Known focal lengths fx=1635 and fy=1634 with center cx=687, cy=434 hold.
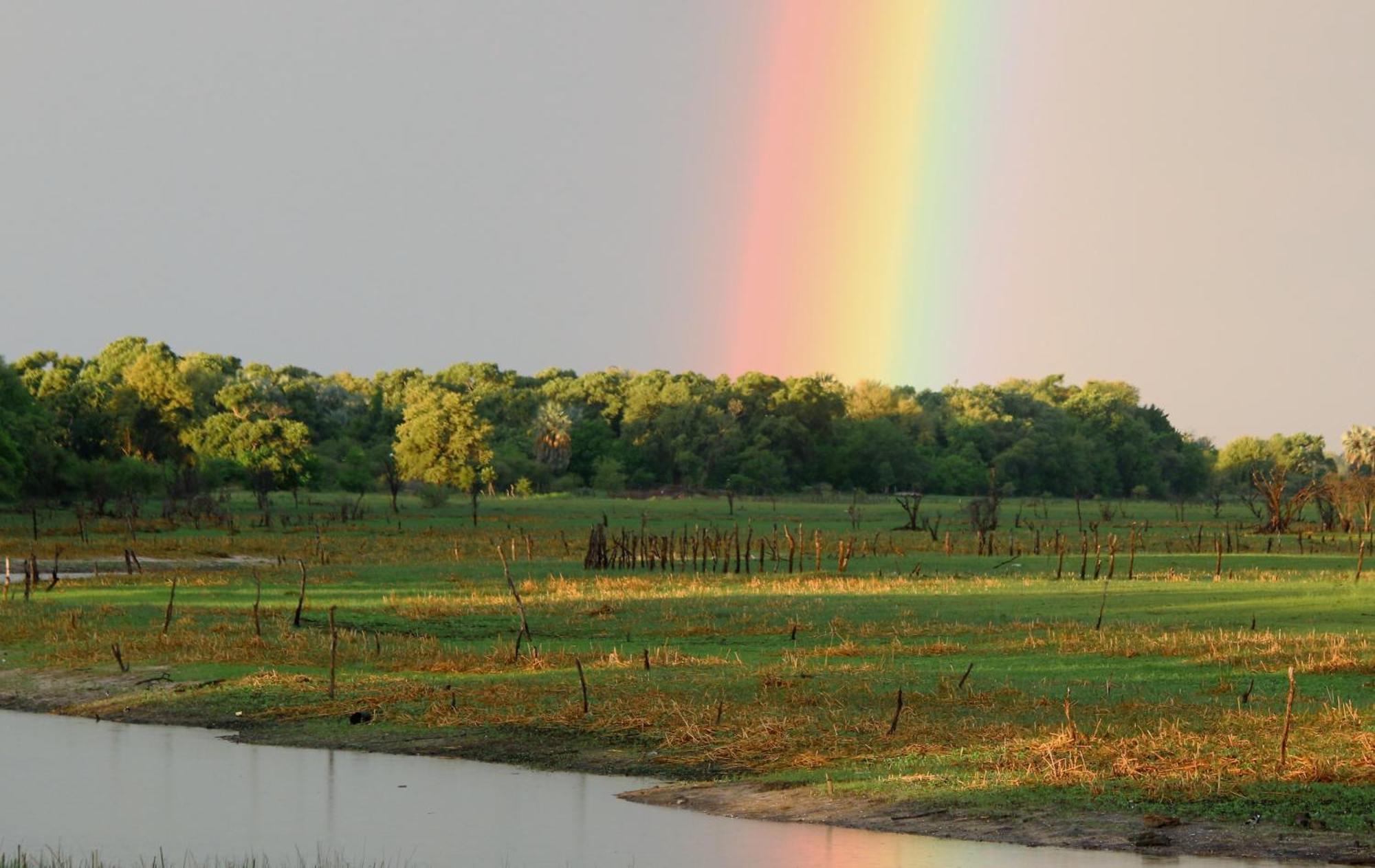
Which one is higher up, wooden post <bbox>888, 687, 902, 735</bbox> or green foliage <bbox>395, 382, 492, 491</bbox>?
green foliage <bbox>395, 382, 492, 491</bbox>

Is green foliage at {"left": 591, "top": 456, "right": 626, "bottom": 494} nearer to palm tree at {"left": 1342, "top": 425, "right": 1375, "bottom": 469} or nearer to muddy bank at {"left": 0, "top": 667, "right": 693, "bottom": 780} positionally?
palm tree at {"left": 1342, "top": 425, "right": 1375, "bottom": 469}

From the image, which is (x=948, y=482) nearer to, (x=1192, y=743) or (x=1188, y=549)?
(x=1188, y=549)

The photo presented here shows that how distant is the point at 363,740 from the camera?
71.0ft

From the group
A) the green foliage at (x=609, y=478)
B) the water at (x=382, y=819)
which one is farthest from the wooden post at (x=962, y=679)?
the green foliage at (x=609, y=478)

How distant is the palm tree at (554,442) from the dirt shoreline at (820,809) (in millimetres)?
106612

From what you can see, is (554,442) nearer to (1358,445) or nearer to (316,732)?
(1358,445)

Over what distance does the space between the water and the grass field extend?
3.15 ft

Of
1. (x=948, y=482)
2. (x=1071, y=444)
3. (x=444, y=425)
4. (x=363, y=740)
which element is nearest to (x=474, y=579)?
(x=363, y=740)

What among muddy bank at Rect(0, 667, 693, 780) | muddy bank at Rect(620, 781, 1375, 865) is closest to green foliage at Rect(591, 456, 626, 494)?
muddy bank at Rect(0, 667, 693, 780)

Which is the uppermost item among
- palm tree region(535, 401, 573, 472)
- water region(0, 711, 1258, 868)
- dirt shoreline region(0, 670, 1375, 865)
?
palm tree region(535, 401, 573, 472)

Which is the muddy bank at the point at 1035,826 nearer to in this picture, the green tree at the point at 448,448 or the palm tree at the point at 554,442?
the green tree at the point at 448,448

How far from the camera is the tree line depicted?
322 ft

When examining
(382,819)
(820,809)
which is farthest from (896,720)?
(382,819)

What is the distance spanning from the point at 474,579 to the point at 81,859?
97.8ft
